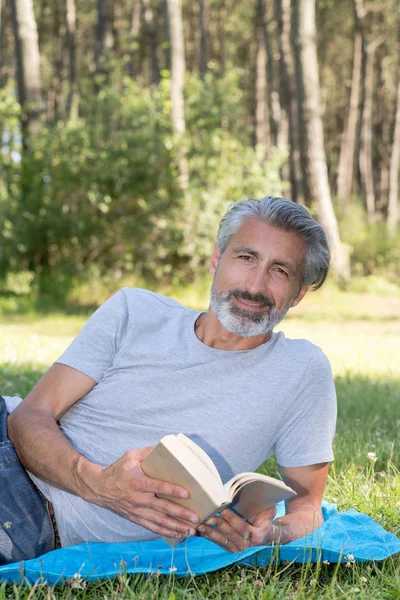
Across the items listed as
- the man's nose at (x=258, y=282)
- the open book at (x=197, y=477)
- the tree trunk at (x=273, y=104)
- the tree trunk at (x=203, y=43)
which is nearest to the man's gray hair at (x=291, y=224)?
the man's nose at (x=258, y=282)

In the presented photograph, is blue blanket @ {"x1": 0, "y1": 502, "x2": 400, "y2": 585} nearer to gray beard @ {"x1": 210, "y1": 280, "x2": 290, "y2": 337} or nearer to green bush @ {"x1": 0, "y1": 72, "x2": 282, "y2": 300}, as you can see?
gray beard @ {"x1": 210, "y1": 280, "x2": 290, "y2": 337}

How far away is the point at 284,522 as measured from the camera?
3316 millimetres

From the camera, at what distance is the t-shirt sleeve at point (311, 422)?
11.1 feet

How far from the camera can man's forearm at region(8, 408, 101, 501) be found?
3135 millimetres

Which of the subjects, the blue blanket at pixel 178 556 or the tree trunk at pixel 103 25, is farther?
the tree trunk at pixel 103 25

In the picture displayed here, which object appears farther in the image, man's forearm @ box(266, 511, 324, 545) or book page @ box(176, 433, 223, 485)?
man's forearm @ box(266, 511, 324, 545)

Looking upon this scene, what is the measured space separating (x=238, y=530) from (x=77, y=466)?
651 millimetres

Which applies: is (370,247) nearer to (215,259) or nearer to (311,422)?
(215,259)

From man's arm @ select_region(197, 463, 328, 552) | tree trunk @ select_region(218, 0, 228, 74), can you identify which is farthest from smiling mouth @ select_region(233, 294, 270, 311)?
tree trunk @ select_region(218, 0, 228, 74)

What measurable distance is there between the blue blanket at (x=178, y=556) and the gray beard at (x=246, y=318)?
2.77ft

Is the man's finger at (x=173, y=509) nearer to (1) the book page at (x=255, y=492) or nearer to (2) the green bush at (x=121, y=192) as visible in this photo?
(1) the book page at (x=255, y=492)

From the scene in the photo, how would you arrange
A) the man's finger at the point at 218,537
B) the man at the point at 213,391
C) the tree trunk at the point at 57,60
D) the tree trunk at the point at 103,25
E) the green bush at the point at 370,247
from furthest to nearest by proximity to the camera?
the tree trunk at the point at 57,60
the tree trunk at the point at 103,25
the green bush at the point at 370,247
the man at the point at 213,391
the man's finger at the point at 218,537

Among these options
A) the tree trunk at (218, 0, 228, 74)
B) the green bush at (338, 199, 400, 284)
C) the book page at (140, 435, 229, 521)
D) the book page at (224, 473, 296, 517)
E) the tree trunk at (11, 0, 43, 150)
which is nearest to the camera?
the book page at (140, 435, 229, 521)

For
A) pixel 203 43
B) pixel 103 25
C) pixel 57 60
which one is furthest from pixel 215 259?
pixel 57 60
